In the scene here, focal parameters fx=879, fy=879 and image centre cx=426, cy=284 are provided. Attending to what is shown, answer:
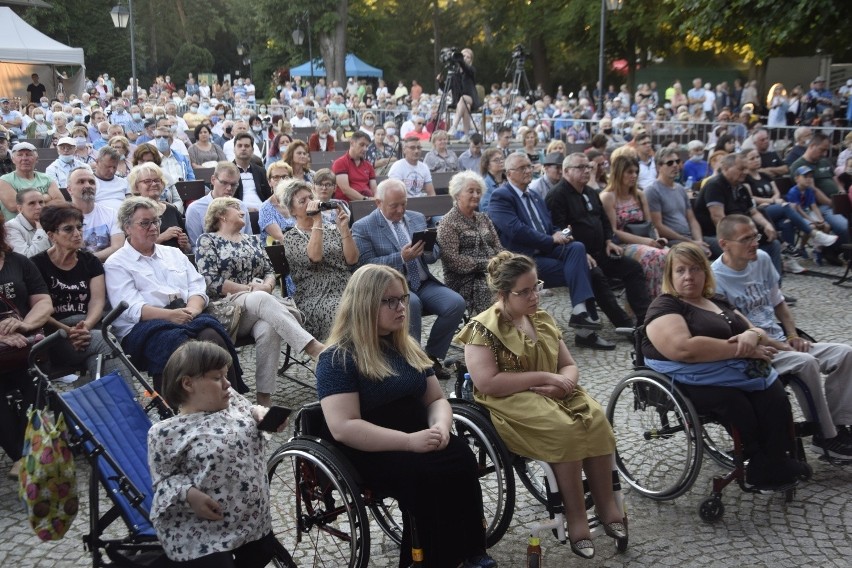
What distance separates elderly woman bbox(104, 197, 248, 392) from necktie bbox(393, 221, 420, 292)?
1.56 metres

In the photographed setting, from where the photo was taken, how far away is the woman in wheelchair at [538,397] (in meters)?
3.69

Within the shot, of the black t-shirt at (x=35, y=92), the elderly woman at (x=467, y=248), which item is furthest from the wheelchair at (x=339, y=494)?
the black t-shirt at (x=35, y=92)

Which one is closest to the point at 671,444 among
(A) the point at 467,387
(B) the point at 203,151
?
(A) the point at 467,387

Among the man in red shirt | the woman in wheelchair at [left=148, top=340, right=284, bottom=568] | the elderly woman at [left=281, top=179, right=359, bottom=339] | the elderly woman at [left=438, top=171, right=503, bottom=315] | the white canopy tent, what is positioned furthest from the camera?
the white canopy tent

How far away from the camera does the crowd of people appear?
3.57 meters

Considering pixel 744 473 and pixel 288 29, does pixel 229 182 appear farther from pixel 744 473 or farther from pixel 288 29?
pixel 288 29

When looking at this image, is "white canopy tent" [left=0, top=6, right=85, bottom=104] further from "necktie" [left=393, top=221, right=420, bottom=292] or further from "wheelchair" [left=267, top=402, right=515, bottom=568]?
"wheelchair" [left=267, top=402, right=515, bottom=568]

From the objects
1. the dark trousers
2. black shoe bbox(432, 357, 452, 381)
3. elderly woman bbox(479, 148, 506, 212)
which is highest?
elderly woman bbox(479, 148, 506, 212)

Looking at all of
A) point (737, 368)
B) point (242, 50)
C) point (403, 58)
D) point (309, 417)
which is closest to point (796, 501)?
point (737, 368)

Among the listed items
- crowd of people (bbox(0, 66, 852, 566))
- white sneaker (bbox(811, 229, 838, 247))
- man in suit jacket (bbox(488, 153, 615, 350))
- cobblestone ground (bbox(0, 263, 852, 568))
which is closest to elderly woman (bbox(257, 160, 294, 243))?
crowd of people (bbox(0, 66, 852, 566))

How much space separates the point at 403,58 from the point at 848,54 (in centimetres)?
2451

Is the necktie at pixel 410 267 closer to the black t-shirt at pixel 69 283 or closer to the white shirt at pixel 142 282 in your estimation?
the white shirt at pixel 142 282

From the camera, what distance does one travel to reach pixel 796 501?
4.39 m

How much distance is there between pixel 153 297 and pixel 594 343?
11.5ft
